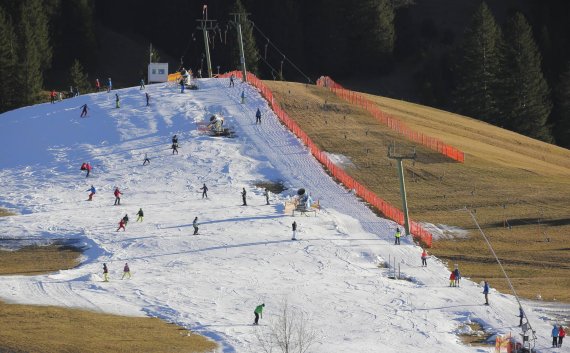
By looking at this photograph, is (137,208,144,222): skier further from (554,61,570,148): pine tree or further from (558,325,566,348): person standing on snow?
(554,61,570,148): pine tree

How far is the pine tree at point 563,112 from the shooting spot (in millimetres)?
118750

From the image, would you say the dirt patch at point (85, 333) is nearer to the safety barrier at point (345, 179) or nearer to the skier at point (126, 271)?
the skier at point (126, 271)

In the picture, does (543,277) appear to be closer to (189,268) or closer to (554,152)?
(189,268)

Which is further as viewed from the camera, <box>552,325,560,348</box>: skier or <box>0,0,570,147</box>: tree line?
<box>0,0,570,147</box>: tree line

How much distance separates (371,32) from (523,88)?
26921mm

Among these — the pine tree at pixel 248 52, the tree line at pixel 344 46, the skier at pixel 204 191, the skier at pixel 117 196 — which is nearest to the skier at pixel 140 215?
the skier at pixel 117 196

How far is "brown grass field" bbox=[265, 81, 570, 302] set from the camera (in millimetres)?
66688

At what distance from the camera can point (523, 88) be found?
119062mm

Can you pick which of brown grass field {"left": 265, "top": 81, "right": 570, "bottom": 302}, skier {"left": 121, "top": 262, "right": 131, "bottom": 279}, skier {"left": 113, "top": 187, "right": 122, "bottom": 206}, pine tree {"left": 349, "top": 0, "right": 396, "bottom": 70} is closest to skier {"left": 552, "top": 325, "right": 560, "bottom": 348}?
brown grass field {"left": 265, "top": 81, "right": 570, "bottom": 302}

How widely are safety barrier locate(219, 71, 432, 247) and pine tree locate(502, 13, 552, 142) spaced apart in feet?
113

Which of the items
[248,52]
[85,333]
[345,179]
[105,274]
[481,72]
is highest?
[248,52]

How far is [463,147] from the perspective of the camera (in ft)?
289

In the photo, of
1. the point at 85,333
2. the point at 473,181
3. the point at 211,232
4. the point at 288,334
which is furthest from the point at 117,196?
the point at 288,334

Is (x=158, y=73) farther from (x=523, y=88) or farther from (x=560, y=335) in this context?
(x=560, y=335)
